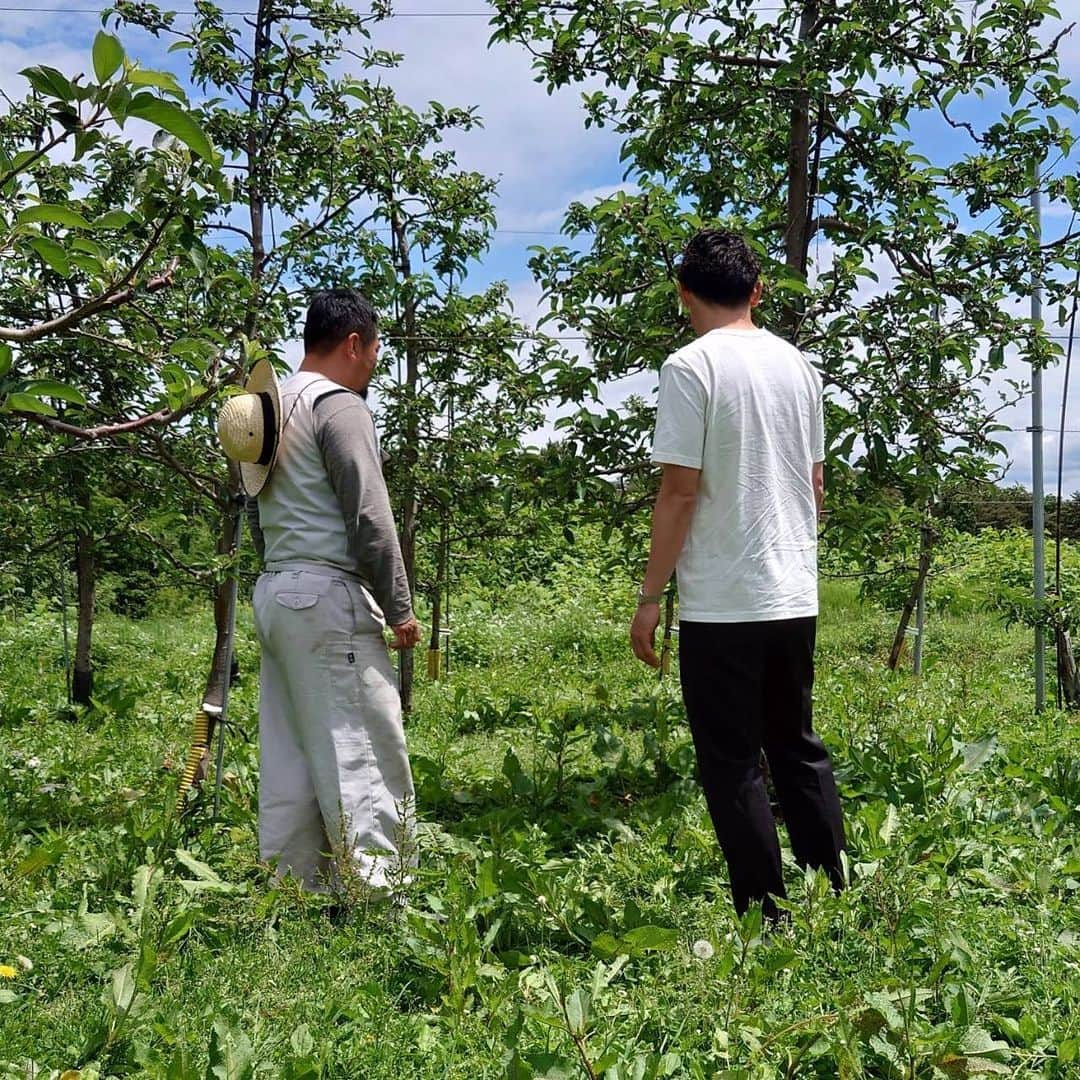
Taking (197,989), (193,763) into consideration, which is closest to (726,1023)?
(197,989)

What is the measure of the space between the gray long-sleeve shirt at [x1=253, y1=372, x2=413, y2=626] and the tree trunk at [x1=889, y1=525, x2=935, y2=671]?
13.9 feet

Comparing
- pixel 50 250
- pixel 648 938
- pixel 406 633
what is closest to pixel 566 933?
pixel 648 938

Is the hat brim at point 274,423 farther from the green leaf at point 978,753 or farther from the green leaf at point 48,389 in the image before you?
the green leaf at point 978,753

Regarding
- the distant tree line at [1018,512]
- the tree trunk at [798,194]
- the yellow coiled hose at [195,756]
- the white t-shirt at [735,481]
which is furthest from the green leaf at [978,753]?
the distant tree line at [1018,512]

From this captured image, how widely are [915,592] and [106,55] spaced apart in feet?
22.2

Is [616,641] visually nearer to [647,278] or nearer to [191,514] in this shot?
[191,514]

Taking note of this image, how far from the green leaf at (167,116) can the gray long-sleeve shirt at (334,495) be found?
5.99 feet

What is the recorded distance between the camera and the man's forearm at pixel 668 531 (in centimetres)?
288

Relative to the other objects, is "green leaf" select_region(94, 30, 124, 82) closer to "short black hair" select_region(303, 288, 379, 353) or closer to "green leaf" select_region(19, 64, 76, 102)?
"green leaf" select_region(19, 64, 76, 102)

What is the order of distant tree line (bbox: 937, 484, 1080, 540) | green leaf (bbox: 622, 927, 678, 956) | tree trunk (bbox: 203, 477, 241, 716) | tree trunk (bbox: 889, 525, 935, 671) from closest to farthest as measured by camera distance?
green leaf (bbox: 622, 927, 678, 956) → tree trunk (bbox: 203, 477, 241, 716) → tree trunk (bbox: 889, 525, 935, 671) → distant tree line (bbox: 937, 484, 1080, 540)

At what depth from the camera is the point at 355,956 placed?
2.79 m

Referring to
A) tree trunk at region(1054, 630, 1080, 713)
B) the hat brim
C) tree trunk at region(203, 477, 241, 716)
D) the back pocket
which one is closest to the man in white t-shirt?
the back pocket

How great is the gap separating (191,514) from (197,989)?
3.99m

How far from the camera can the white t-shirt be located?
111 inches
